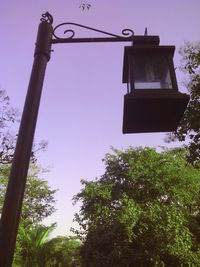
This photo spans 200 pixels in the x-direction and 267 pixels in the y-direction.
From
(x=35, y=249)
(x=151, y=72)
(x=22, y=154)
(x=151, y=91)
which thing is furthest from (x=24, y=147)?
(x=35, y=249)

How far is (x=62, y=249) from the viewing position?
106 ft

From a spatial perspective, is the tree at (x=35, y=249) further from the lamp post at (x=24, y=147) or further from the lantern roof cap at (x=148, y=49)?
the lantern roof cap at (x=148, y=49)

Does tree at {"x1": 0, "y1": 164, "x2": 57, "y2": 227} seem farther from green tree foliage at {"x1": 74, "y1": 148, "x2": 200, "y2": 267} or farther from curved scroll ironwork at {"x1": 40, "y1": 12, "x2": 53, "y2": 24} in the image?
curved scroll ironwork at {"x1": 40, "y1": 12, "x2": 53, "y2": 24}

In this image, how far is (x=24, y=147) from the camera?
1.73 m

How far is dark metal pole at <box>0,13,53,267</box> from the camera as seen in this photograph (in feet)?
4.80

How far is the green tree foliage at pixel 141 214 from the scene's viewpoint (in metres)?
14.8

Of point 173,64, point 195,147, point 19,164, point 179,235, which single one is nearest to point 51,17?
point 173,64

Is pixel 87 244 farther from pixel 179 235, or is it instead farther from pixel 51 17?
pixel 51 17

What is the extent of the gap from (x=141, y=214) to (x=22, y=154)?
15.7 m

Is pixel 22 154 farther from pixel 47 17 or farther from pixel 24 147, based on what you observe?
pixel 47 17

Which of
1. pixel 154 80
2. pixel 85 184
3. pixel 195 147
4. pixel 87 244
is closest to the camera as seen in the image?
pixel 154 80

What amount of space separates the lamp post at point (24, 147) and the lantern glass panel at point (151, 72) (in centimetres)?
84

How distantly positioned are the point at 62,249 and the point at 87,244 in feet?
56.0

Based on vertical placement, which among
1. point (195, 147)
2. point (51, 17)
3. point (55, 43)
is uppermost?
point (195, 147)
